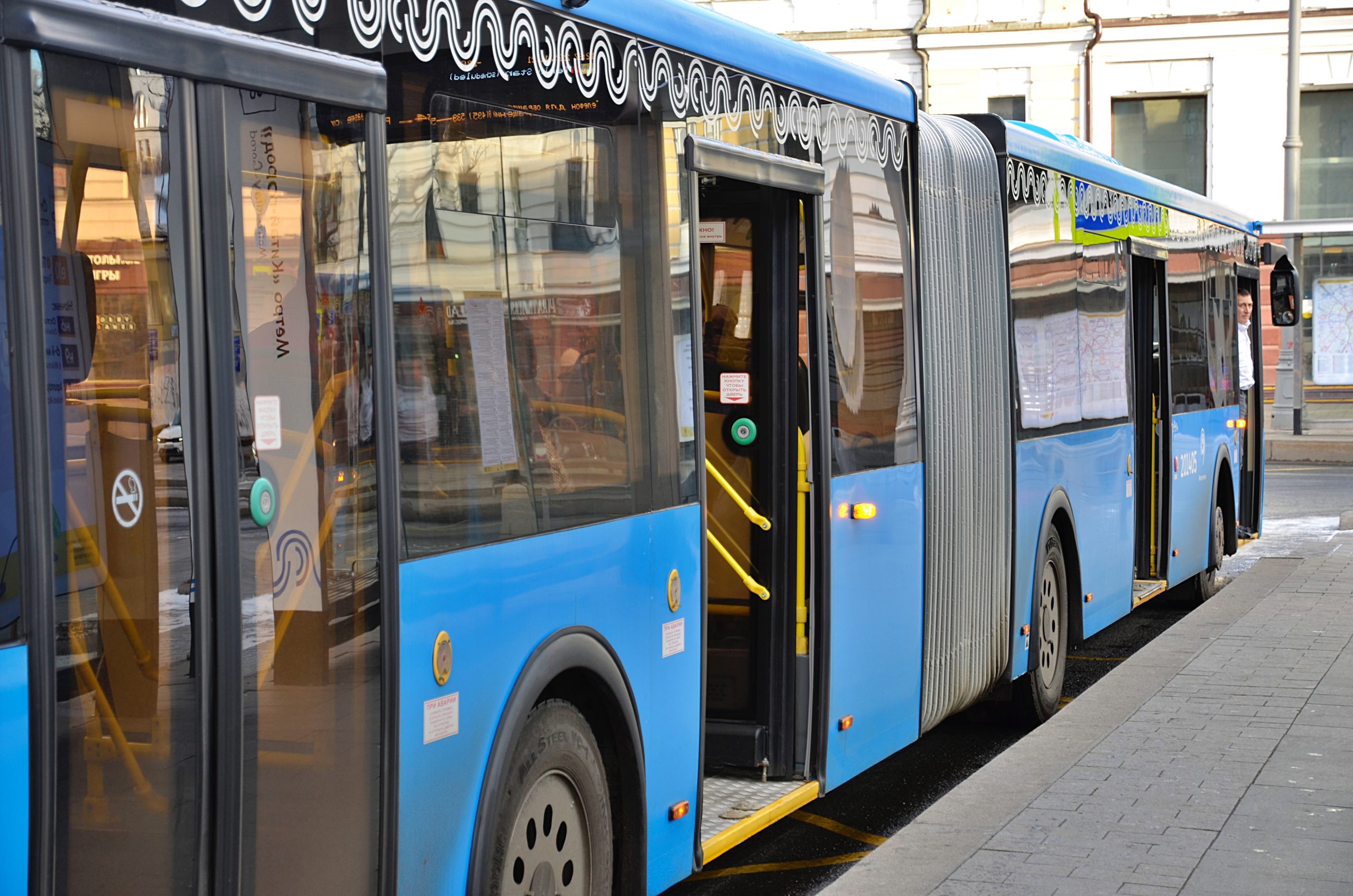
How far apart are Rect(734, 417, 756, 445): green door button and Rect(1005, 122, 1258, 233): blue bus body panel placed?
2730mm

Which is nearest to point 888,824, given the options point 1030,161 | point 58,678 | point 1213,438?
point 1030,161

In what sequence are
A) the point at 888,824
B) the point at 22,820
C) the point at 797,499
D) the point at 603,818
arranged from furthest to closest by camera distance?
the point at 888,824, the point at 797,499, the point at 603,818, the point at 22,820

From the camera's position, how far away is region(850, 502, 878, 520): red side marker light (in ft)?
19.4

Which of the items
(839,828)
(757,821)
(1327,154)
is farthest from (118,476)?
(1327,154)

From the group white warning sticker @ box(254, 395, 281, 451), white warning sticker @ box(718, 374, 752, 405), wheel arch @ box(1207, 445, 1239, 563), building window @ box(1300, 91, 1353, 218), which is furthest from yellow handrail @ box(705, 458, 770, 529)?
building window @ box(1300, 91, 1353, 218)

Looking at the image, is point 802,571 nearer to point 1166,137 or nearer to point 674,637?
point 674,637

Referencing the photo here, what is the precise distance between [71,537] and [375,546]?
0.76m

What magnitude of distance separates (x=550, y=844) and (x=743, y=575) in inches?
69.0

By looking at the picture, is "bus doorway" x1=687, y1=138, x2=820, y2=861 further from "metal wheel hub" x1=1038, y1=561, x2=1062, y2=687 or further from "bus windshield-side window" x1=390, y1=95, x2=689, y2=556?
"metal wheel hub" x1=1038, y1=561, x2=1062, y2=687

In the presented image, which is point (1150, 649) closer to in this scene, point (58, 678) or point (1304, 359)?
point (58, 678)

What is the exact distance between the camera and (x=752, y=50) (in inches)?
205

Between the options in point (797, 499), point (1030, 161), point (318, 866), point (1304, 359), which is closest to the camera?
point (318, 866)

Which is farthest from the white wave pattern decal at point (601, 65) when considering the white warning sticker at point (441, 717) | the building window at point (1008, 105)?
the building window at point (1008, 105)

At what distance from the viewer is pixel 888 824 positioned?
6.76 metres
